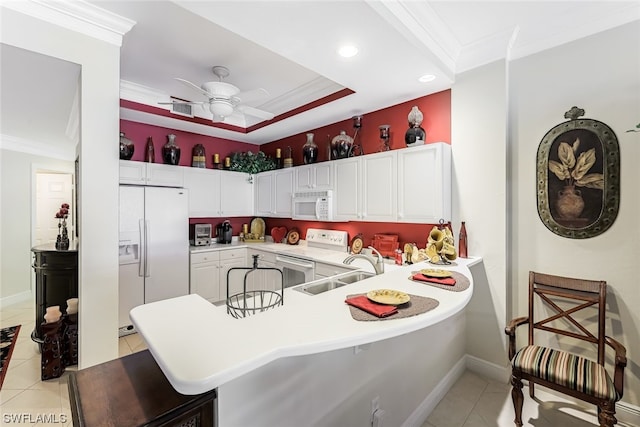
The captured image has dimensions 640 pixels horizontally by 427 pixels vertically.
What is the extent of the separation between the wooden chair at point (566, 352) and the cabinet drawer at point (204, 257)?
3.56m

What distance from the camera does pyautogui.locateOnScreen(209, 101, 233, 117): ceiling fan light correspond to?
2586 millimetres

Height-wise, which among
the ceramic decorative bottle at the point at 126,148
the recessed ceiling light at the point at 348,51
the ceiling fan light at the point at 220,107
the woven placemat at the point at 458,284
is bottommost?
the woven placemat at the point at 458,284

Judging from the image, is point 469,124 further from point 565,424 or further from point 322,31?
point 565,424

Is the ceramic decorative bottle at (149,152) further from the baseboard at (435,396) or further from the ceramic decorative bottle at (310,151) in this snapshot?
the baseboard at (435,396)

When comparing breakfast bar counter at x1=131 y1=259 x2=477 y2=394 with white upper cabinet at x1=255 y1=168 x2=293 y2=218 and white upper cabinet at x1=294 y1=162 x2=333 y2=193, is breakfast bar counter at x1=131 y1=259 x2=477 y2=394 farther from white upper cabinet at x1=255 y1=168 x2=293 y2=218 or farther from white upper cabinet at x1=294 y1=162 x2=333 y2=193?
white upper cabinet at x1=255 y1=168 x2=293 y2=218

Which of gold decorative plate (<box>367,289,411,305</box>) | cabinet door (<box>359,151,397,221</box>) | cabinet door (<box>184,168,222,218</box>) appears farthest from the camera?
cabinet door (<box>184,168,222,218</box>)

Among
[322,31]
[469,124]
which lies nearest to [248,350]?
[322,31]

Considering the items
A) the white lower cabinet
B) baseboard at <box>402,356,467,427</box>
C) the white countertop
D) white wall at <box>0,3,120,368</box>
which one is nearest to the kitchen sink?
the white countertop

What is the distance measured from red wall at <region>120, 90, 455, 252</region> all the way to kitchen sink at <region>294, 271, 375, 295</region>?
1.07 metres

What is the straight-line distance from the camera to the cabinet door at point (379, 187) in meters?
3.01

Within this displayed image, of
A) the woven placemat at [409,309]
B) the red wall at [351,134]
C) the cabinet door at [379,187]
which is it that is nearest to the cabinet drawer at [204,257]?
the red wall at [351,134]

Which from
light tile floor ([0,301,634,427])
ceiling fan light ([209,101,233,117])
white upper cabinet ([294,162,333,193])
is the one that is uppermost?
ceiling fan light ([209,101,233,117])

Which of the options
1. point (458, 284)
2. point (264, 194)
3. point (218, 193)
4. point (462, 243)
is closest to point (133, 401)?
point (458, 284)

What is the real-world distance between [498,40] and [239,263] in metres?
4.09
